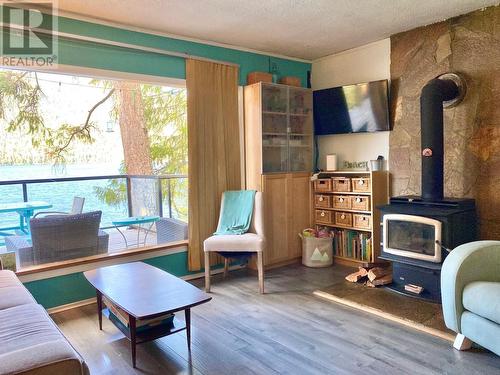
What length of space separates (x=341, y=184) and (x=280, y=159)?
29.3 inches

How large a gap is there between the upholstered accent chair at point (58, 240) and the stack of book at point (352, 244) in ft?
8.37

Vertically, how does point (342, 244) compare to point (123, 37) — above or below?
below

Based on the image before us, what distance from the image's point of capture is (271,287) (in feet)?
11.5

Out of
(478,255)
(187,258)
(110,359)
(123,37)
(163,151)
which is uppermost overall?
(123,37)

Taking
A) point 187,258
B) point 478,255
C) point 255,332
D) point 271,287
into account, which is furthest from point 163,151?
point 478,255

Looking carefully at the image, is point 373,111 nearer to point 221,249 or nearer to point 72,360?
point 221,249

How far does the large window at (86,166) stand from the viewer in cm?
324

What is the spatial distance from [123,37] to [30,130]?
1871mm

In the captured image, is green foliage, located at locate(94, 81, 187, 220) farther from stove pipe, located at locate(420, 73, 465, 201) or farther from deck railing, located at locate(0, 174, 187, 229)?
stove pipe, located at locate(420, 73, 465, 201)

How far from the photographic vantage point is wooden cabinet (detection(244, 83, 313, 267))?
400cm

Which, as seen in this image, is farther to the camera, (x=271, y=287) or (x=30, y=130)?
(x=30, y=130)

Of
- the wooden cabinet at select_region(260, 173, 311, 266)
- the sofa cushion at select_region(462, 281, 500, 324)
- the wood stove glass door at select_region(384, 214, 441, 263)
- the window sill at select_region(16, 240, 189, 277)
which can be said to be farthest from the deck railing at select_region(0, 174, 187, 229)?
the sofa cushion at select_region(462, 281, 500, 324)

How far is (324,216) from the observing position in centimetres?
433

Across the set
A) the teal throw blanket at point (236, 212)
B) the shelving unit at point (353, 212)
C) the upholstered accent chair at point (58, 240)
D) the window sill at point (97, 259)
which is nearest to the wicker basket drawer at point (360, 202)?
the shelving unit at point (353, 212)
